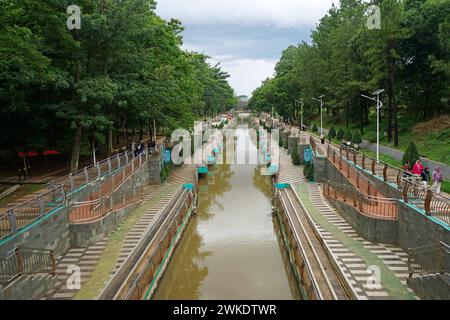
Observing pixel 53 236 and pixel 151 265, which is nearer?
pixel 151 265

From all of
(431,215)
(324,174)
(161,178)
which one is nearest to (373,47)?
(324,174)

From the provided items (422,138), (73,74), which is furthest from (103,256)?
(422,138)

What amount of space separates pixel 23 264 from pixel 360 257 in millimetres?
11270

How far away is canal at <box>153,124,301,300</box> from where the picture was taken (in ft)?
50.6

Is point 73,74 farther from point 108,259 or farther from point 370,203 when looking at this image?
point 370,203

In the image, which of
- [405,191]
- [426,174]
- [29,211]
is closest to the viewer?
[29,211]

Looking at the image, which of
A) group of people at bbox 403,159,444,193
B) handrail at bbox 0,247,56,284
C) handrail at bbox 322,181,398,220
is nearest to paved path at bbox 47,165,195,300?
handrail at bbox 0,247,56,284

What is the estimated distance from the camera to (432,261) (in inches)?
457

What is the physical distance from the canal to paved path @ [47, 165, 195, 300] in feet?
6.41

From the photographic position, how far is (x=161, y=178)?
29.8 metres

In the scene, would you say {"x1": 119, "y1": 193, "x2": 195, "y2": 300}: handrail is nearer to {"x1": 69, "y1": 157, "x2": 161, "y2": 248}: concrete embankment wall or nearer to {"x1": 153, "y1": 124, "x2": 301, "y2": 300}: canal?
{"x1": 153, "y1": 124, "x2": 301, "y2": 300}: canal

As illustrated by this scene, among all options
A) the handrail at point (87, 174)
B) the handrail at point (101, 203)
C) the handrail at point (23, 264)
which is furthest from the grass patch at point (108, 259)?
the handrail at point (87, 174)

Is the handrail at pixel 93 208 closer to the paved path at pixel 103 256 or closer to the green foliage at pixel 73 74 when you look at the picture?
the paved path at pixel 103 256

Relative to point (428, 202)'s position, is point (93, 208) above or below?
below
